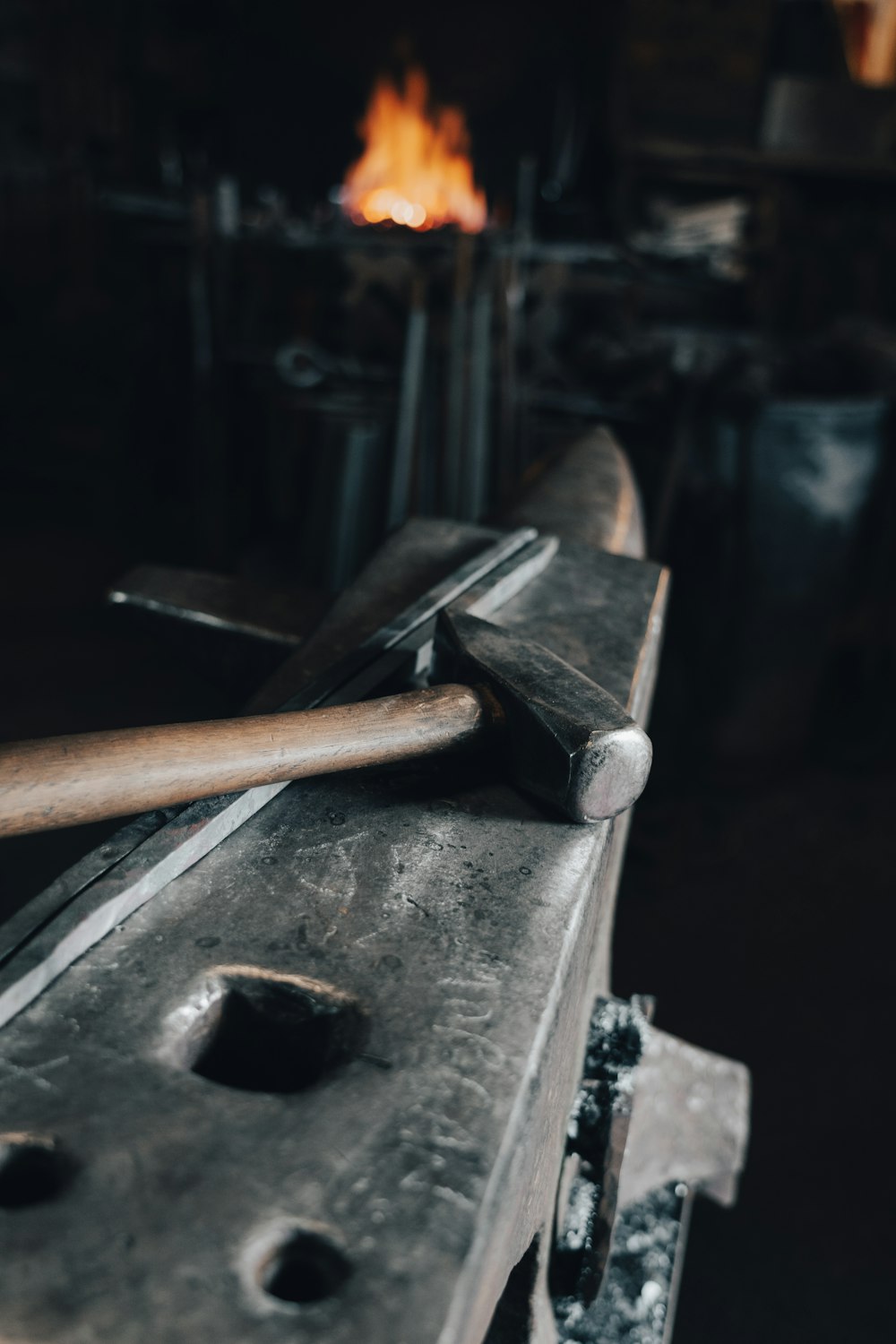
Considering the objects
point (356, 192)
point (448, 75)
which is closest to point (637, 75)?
point (448, 75)

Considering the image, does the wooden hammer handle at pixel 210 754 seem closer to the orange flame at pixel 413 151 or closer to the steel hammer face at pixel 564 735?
the steel hammer face at pixel 564 735

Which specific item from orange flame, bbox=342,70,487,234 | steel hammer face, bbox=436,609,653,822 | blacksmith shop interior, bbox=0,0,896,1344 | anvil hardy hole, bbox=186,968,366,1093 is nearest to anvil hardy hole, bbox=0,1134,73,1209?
blacksmith shop interior, bbox=0,0,896,1344

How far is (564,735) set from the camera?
0.95 metres

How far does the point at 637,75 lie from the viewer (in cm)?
609

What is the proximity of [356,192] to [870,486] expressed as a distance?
4355 mm

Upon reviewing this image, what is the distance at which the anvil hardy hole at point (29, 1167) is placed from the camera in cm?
62

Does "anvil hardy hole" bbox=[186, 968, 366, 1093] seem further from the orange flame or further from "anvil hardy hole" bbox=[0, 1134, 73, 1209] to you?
the orange flame

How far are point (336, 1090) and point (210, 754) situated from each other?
1.00 feet

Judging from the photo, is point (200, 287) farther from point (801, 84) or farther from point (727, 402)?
point (801, 84)

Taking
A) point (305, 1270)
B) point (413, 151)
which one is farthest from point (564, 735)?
point (413, 151)

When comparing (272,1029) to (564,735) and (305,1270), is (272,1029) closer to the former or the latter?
(305,1270)

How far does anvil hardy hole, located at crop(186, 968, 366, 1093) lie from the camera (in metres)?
0.75

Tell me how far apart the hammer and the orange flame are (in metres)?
6.14

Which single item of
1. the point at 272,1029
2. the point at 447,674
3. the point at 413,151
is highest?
the point at 413,151
